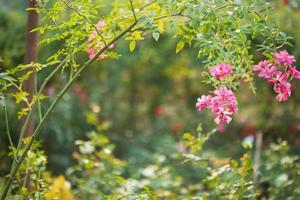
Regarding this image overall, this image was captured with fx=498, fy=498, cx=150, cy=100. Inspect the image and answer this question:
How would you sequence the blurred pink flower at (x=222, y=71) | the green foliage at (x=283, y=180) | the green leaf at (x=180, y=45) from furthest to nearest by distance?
1. the green foliage at (x=283, y=180)
2. the green leaf at (x=180, y=45)
3. the blurred pink flower at (x=222, y=71)

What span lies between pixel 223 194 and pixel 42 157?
0.93 metres

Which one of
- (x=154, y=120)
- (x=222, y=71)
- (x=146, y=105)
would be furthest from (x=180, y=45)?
(x=146, y=105)

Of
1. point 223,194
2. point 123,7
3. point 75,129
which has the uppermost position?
point 123,7

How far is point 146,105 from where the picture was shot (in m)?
6.14

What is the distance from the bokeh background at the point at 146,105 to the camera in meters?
4.07

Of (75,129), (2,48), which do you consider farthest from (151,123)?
(2,48)

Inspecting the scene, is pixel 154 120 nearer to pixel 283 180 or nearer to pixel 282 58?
pixel 283 180

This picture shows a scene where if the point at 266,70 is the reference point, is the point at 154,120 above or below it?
above

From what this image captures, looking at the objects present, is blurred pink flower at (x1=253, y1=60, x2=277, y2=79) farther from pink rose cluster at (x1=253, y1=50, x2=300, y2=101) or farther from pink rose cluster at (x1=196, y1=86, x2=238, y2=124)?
pink rose cluster at (x1=196, y1=86, x2=238, y2=124)

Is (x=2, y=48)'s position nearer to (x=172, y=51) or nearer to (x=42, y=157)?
(x=172, y=51)

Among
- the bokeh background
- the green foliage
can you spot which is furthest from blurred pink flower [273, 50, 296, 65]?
the bokeh background

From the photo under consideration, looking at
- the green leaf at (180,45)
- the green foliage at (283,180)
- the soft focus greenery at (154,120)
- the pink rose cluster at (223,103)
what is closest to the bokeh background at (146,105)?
the soft focus greenery at (154,120)

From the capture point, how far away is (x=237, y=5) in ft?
5.78

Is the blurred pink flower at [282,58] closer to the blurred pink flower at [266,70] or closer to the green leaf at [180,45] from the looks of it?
the blurred pink flower at [266,70]
